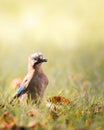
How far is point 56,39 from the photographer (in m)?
12.7

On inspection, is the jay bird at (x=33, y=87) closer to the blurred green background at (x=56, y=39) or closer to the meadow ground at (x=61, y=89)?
the meadow ground at (x=61, y=89)

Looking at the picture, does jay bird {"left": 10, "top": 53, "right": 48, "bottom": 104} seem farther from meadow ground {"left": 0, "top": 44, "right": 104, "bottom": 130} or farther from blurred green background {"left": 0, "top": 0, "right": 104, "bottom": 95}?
blurred green background {"left": 0, "top": 0, "right": 104, "bottom": 95}

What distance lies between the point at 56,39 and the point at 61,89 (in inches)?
196

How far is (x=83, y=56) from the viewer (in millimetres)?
11102

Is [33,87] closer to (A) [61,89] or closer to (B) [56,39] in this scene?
(A) [61,89]

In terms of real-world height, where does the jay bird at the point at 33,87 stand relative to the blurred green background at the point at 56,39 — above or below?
below

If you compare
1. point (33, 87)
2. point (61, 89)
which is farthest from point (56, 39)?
point (33, 87)

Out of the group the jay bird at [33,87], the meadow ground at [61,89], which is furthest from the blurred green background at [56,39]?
the jay bird at [33,87]

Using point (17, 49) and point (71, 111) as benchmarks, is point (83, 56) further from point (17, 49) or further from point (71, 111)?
point (71, 111)

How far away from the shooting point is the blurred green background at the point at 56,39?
941cm

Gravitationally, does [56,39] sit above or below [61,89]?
above

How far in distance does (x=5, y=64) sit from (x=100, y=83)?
77.4 inches

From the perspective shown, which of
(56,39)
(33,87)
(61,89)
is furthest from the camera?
(56,39)

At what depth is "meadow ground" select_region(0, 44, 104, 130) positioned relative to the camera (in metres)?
5.22
